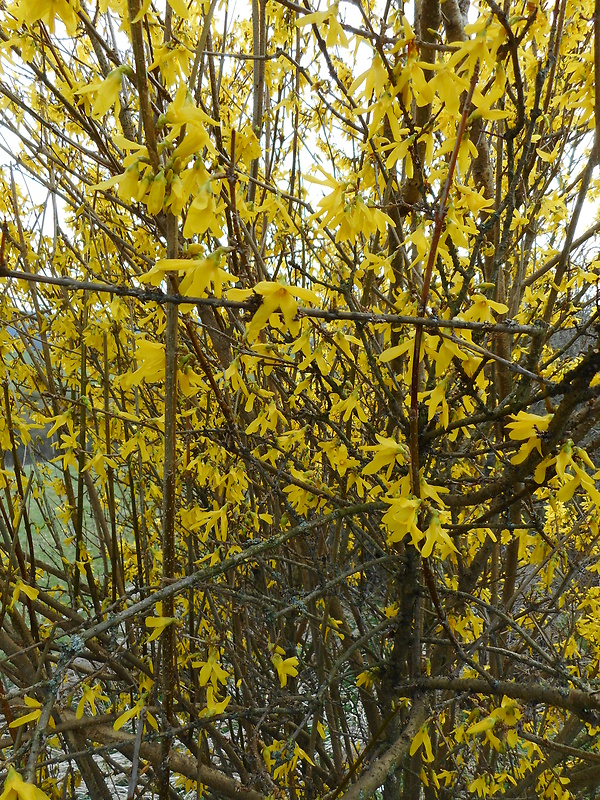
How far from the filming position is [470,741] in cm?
246

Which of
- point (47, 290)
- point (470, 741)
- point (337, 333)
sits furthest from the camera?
point (47, 290)

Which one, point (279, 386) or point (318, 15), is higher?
point (318, 15)

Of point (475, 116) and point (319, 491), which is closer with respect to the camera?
point (475, 116)

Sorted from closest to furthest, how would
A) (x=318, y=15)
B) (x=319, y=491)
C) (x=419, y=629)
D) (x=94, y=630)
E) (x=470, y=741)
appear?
(x=94, y=630), (x=318, y=15), (x=319, y=491), (x=419, y=629), (x=470, y=741)

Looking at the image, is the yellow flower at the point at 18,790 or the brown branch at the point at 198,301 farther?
the yellow flower at the point at 18,790

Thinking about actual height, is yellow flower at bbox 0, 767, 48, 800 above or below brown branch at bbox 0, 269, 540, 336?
below

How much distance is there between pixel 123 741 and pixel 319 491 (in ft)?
3.14

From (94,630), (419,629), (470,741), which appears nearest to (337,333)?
(94,630)

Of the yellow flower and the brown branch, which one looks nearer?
the brown branch

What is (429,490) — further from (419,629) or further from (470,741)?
(470,741)

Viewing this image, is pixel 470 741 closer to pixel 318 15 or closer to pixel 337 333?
pixel 337 333

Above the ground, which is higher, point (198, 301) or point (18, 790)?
point (198, 301)

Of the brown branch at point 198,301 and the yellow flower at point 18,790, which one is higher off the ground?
the brown branch at point 198,301

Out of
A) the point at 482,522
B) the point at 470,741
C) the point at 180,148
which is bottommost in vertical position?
the point at 470,741
